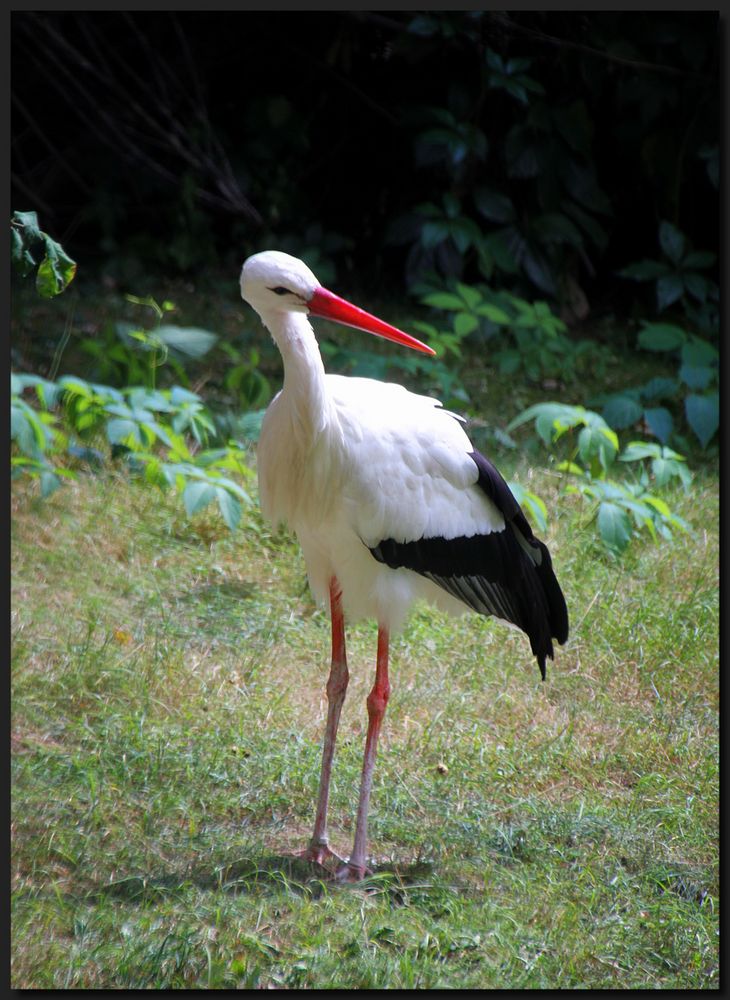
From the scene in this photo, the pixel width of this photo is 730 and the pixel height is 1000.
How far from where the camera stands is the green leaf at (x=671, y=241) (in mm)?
6469

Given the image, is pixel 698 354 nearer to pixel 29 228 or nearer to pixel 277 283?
pixel 277 283

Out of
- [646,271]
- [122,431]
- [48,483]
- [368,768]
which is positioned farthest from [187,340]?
[646,271]

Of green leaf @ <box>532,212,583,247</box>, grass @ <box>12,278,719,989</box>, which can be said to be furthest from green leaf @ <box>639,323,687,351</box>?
grass @ <box>12,278,719,989</box>

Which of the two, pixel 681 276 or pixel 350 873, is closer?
pixel 350 873

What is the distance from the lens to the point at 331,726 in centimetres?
305

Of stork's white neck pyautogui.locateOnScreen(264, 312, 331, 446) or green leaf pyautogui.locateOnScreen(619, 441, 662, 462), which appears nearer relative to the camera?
stork's white neck pyautogui.locateOnScreen(264, 312, 331, 446)

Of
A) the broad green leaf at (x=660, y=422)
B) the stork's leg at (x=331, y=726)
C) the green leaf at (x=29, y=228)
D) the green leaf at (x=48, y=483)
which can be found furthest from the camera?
the broad green leaf at (x=660, y=422)

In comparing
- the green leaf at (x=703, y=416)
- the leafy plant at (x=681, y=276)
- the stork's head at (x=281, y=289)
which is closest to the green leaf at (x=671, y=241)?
the leafy plant at (x=681, y=276)

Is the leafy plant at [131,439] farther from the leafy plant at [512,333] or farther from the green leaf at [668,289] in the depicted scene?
the green leaf at [668,289]

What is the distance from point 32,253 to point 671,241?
14.7 feet

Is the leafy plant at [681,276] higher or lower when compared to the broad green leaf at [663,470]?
lower

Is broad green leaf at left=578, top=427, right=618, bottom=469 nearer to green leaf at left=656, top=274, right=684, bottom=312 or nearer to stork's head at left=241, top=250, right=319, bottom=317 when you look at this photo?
green leaf at left=656, top=274, right=684, bottom=312

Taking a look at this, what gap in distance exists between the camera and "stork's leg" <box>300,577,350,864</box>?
2920mm

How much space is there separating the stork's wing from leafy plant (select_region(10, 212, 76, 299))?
2.61 ft
